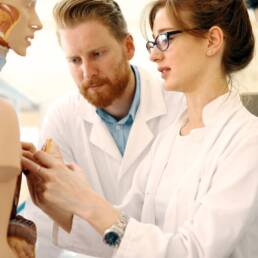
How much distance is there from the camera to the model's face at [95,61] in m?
1.94

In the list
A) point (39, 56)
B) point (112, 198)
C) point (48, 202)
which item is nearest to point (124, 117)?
point (112, 198)

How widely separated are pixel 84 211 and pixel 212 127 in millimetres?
411

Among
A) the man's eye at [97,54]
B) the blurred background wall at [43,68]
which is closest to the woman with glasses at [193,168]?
the man's eye at [97,54]

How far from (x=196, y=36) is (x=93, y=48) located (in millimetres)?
646

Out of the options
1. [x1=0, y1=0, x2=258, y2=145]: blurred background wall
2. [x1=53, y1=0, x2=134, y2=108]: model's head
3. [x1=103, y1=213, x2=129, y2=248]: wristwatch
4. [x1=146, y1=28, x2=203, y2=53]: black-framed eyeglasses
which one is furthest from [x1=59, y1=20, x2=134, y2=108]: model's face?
[x1=0, y1=0, x2=258, y2=145]: blurred background wall

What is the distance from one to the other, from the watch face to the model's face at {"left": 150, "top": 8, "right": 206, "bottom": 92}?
0.44 m

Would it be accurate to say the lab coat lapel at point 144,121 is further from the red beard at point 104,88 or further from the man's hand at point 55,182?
the man's hand at point 55,182

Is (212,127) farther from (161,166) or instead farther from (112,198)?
(112,198)

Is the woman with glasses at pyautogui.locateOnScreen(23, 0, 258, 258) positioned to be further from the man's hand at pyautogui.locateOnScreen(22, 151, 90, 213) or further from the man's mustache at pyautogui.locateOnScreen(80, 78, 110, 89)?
the man's mustache at pyautogui.locateOnScreen(80, 78, 110, 89)

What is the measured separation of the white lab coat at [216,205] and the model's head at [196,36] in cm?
13

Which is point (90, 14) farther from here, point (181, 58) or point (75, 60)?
point (181, 58)

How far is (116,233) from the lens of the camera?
48.6 inches

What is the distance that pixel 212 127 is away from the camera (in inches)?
54.1

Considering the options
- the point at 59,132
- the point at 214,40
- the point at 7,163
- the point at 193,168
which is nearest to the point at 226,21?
the point at 214,40
